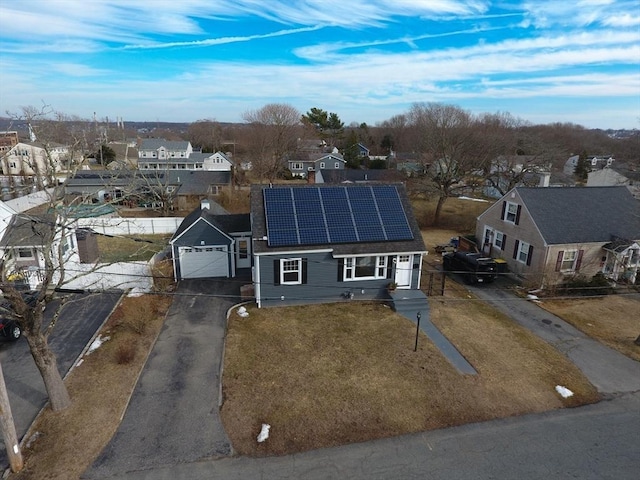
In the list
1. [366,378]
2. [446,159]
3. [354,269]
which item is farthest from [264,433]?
[446,159]

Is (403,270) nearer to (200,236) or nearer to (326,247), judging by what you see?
(326,247)

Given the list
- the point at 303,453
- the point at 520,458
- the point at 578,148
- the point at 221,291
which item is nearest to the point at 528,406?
the point at 520,458

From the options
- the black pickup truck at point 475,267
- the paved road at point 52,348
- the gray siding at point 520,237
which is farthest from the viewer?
the black pickup truck at point 475,267

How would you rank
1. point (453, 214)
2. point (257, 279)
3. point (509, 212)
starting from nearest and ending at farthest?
point (257, 279) < point (509, 212) < point (453, 214)

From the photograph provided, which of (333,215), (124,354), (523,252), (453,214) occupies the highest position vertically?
(333,215)

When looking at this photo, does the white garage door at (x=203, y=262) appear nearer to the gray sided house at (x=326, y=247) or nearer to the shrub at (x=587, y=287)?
the gray sided house at (x=326, y=247)

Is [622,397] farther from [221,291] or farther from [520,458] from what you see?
[221,291]

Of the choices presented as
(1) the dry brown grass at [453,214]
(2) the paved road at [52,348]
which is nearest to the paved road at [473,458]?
(2) the paved road at [52,348]
